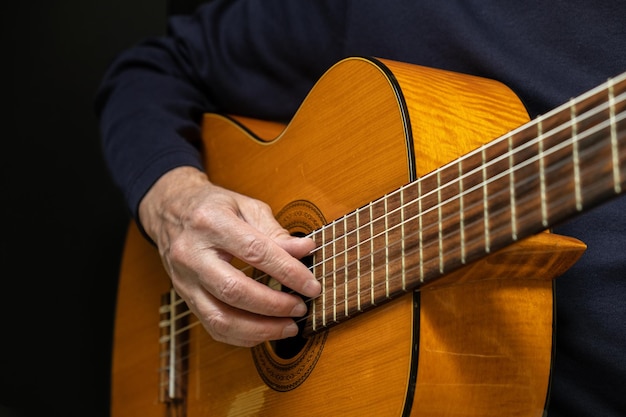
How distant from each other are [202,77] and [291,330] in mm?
615

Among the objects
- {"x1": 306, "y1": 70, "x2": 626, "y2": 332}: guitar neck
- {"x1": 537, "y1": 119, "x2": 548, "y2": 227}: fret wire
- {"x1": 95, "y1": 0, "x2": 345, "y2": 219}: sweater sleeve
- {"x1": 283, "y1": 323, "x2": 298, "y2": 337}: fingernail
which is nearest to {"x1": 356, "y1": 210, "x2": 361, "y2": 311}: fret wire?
{"x1": 306, "y1": 70, "x2": 626, "y2": 332}: guitar neck

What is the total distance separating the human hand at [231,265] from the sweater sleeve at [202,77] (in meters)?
0.17

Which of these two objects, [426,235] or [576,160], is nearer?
[576,160]

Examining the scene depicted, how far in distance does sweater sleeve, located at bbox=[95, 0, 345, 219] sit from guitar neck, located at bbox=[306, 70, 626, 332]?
0.40 metres

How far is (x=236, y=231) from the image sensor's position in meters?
0.86

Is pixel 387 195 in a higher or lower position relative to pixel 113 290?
lower

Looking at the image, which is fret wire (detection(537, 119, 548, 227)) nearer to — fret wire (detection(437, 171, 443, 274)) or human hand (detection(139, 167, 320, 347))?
fret wire (detection(437, 171, 443, 274))

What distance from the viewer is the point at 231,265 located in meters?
0.89

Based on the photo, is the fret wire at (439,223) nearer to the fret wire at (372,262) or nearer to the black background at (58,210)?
the fret wire at (372,262)

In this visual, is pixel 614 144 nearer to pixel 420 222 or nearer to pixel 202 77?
pixel 420 222

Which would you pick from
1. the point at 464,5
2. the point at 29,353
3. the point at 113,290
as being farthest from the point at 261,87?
the point at 29,353

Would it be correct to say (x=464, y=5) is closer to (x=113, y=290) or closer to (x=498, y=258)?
(x=498, y=258)

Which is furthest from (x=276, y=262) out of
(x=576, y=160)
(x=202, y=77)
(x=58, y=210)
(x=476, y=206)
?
(x=58, y=210)

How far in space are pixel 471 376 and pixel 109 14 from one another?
111cm
